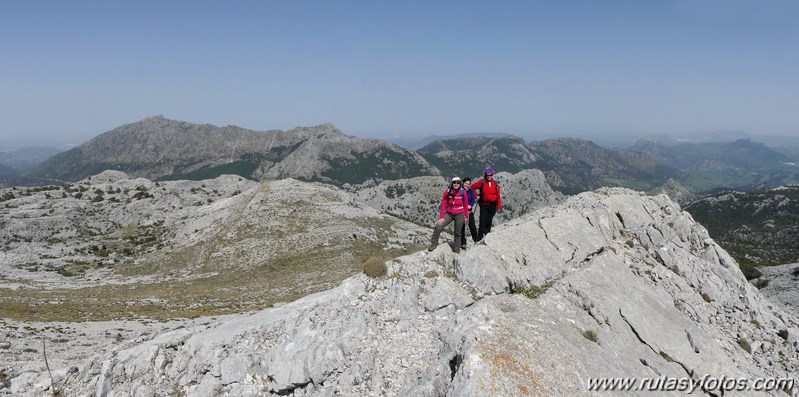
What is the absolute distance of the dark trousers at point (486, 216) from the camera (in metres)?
23.4

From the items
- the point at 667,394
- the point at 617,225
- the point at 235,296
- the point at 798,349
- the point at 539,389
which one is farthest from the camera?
the point at 235,296

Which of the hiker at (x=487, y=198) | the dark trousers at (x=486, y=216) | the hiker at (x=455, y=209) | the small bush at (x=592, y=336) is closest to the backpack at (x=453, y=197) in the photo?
the hiker at (x=455, y=209)

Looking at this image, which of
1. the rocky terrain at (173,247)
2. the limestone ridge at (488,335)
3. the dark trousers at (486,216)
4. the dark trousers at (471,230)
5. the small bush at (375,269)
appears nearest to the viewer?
the limestone ridge at (488,335)

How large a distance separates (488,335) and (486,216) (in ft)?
36.7

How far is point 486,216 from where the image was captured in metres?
23.6

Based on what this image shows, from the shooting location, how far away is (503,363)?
12.2m

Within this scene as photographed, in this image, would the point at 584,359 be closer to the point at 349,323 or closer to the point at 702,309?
the point at 349,323

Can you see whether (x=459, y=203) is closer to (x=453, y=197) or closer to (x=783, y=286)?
(x=453, y=197)

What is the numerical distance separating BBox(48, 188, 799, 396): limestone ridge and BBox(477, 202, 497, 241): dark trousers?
1841 mm

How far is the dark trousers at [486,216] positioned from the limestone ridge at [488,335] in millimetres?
1841

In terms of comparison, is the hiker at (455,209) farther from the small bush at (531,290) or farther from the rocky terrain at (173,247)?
the rocky terrain at (173,247)

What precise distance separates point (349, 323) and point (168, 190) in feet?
380

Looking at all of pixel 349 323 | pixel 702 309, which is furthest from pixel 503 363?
pixel 702 309

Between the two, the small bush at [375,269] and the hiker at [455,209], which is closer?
the small bush at [375,269]
